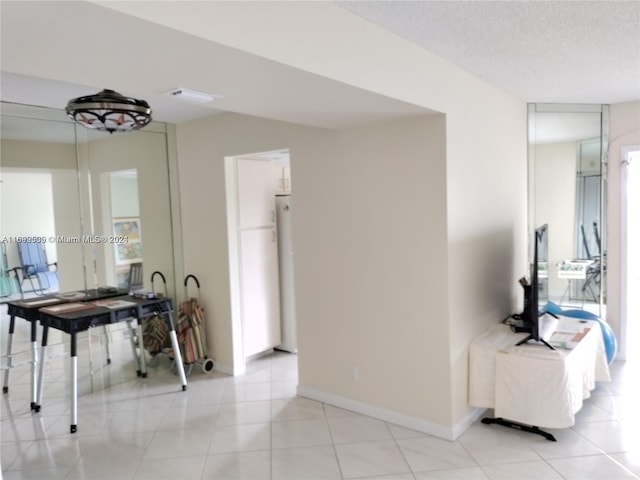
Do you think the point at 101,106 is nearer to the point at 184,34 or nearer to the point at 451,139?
the point at 184,34

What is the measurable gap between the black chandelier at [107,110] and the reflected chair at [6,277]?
1.33 m

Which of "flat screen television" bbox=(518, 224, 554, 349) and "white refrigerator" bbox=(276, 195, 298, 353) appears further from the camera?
"white refrigerator" bbox=(276, 195, 298, 353)

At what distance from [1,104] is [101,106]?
1.40 m

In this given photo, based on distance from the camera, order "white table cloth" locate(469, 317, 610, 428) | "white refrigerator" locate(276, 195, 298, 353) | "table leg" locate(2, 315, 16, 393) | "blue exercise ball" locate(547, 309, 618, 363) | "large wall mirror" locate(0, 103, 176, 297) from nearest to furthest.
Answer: "white table cloth" locate(469, 317, 610, 428)
"large wall mirror" locate(0, 103, 176, 297)
"table leg" locate(2, 315, 16, 393)
"blue exercise ball" locate(547, 309, 618, 363)
"white refrigerator" locate(276, 195, 298, 353)

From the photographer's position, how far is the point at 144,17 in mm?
1359

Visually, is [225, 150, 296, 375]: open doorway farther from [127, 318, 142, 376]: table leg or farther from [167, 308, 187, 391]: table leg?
[127, 318, 142, 376]: table leg

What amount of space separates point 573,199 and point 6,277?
16.2 feet

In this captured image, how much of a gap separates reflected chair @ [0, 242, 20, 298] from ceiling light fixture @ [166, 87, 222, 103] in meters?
2.03

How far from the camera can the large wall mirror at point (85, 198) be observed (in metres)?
3.35

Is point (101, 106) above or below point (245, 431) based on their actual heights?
above

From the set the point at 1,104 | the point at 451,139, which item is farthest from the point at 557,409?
the point at 1,104

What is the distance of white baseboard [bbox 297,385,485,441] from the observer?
118 inches

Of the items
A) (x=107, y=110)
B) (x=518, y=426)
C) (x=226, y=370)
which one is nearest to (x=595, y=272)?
(x=518, y=426)

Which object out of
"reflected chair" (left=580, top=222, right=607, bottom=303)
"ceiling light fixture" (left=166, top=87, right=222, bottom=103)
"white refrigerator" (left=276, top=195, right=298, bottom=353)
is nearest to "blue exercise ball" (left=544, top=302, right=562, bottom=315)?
"reflected chair" (left=580, top=222, right=607, bottom=303)
